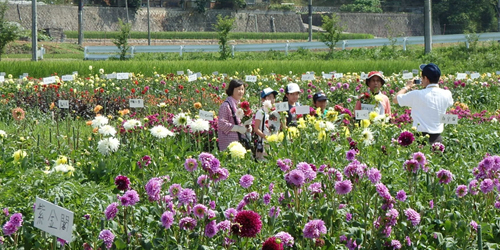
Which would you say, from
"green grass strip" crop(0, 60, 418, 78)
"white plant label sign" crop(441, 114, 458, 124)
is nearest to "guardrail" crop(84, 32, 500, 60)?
"green grass strip" crop(0, 60, 418, 78)

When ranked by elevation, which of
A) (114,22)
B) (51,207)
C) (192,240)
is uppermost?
(114,22)

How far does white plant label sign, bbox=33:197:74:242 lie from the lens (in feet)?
10.2

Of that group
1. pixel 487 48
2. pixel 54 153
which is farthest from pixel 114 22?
pixel 54 153

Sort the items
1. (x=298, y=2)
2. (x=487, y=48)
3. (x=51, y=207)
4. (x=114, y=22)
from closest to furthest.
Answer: (x=51, y=207), (x=487, y=48), (x=114, y=22), (x=298, y=2)

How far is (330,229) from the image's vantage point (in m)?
3.69

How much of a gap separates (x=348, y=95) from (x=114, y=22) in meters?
49.2

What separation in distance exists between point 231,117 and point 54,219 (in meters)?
3.94

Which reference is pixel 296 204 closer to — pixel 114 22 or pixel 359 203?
pixel 359 203

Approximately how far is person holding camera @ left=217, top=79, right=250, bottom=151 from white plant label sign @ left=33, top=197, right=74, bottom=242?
12.4 feet

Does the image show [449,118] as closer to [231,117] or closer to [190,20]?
[231,117]

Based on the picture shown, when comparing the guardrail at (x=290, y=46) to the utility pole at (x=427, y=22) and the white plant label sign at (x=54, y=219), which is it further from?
the white plant label sign at (x=54, y=219)

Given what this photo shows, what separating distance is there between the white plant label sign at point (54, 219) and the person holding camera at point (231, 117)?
3786mm

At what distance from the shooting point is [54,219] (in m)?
3.15

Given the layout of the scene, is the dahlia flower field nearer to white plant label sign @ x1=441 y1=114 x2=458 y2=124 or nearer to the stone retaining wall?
white plant label sign @ x1=441 y1=114 x2=458 y2=124
